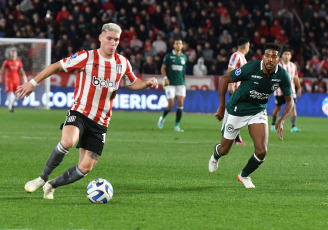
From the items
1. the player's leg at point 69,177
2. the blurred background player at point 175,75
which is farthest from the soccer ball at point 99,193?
the blurred background player at point 175,75

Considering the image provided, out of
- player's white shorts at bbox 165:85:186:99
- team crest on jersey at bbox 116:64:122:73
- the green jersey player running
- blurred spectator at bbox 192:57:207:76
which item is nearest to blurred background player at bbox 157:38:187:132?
player's white shorts at bbox 165:85:186:99

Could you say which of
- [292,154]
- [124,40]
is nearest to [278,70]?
[292,154]

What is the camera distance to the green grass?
21.5 ft

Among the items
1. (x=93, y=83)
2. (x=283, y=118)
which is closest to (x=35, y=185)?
(x=93, y=83)

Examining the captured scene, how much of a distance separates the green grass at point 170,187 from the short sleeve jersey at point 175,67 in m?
2.08

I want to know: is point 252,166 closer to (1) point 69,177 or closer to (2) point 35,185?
(1) point 69,177

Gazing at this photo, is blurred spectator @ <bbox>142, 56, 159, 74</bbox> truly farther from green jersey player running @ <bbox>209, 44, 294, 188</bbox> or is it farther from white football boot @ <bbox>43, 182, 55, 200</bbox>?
white football boot @ <bbox>43, 182, 55, 200</bbox>

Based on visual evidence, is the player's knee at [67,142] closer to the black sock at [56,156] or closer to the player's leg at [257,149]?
the black sock at [56,156]

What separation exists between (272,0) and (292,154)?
2064cm

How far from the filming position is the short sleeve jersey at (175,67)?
18.5 m

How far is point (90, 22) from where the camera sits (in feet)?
96.9

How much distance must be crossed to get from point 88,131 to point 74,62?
764mm

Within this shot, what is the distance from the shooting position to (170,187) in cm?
888

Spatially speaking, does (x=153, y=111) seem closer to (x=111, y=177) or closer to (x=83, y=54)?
(x=111, y=177)
